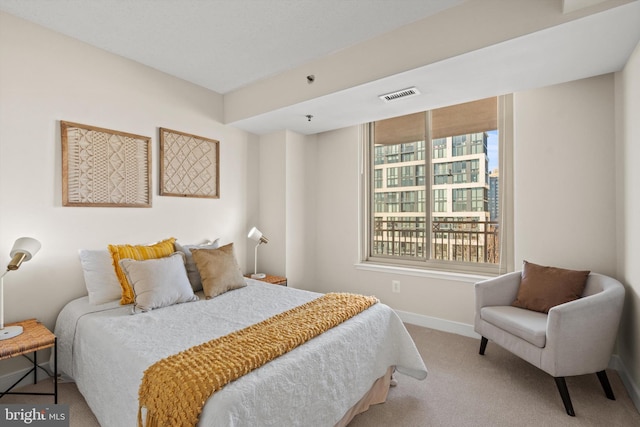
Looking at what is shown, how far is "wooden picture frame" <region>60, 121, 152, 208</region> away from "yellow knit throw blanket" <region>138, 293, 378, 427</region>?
5.89 ft

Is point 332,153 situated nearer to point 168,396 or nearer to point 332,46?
point 332,46

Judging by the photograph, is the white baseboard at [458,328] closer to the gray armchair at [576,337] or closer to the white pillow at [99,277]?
the gray armchair at [576,337]

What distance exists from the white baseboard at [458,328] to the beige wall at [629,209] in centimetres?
4

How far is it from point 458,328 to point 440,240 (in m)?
0.95

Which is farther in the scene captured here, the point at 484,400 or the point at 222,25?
the point at 222,25

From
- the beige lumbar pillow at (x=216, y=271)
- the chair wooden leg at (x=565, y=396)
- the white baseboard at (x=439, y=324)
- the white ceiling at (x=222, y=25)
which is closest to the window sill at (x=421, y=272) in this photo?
the white baseboard at (x=439, y=324)

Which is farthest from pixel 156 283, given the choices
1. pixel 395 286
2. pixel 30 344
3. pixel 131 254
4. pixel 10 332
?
pixel 395 286

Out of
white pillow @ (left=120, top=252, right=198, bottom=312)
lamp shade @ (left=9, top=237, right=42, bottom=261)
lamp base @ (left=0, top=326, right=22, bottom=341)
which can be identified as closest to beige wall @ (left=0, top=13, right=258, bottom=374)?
lamp shade @ (left=9, top=237, right=42, bottom=261)

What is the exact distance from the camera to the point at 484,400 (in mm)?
2082

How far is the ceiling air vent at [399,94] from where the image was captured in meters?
2.68

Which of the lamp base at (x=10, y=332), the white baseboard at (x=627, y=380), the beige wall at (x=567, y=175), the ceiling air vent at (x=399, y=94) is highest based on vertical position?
the ceiling air vent at (x=399, y=94)

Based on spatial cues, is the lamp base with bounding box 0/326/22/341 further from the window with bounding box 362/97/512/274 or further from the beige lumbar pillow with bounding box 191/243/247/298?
the window with bounding box 362/97/512/274

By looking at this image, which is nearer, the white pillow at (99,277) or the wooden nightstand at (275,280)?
the white pillow at (99,277)

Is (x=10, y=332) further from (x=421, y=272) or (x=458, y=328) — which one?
(x=458, y=328)
